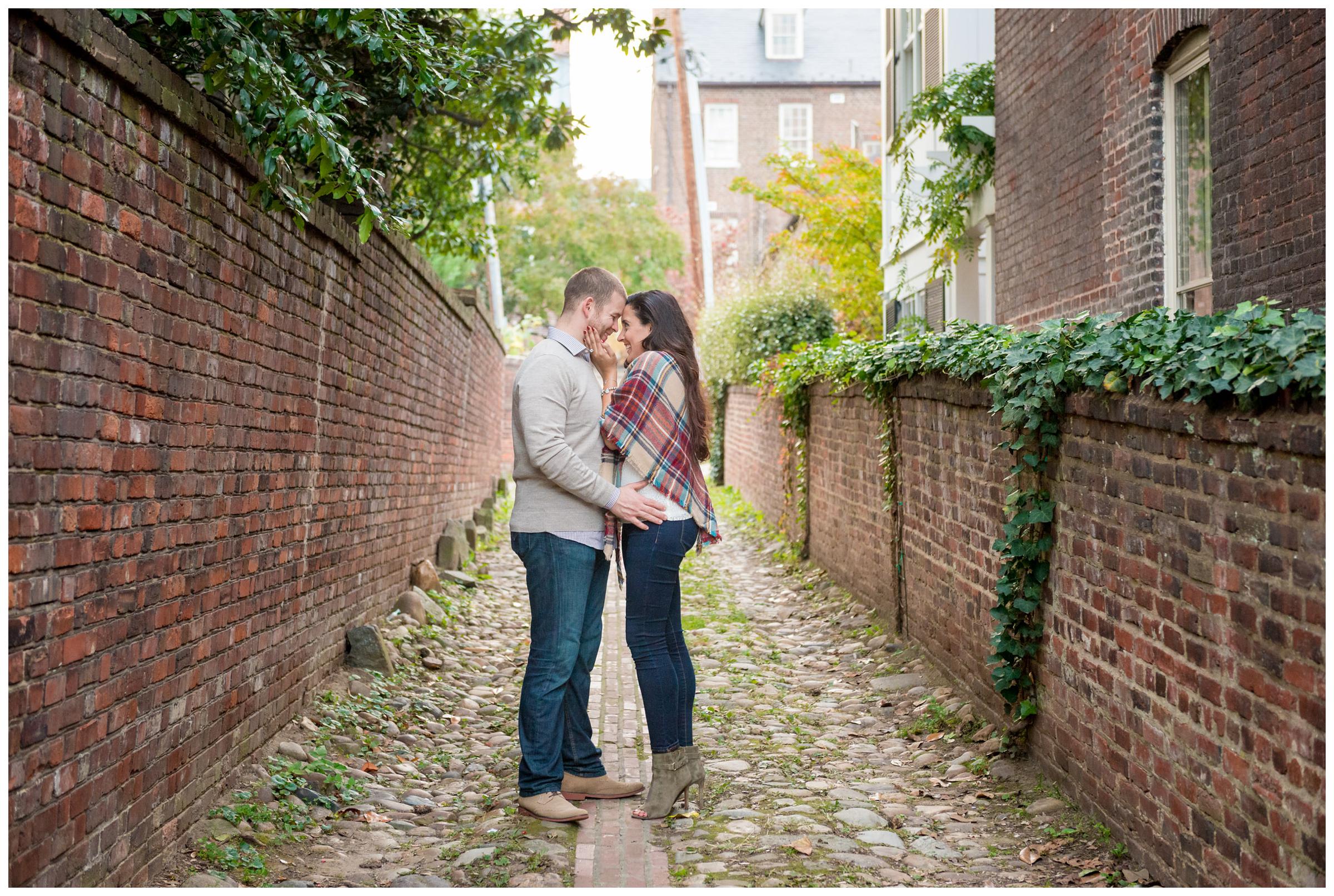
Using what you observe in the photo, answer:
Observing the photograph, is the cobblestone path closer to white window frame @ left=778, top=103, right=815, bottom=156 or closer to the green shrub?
the green shrub

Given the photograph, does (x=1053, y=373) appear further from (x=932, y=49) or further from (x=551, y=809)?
(x=932, y=49)

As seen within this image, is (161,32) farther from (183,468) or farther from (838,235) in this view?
(838,235)

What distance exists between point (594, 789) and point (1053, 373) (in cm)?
247

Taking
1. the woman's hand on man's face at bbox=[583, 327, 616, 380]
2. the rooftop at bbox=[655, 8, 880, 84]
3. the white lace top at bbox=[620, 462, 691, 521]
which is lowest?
the white lace top at bbox=[620, 462, 691, 521]

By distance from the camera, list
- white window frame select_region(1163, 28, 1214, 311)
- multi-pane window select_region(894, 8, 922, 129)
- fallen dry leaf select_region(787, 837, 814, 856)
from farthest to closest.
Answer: multi-pane window select_region(894, 8, 922, 129) < white window frame select_region(1163, 28, 1214, 311) < fallen dry leaf select_region(787, 837, 814, 856)

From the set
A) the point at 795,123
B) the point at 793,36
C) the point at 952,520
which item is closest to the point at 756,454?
the point at 952,520

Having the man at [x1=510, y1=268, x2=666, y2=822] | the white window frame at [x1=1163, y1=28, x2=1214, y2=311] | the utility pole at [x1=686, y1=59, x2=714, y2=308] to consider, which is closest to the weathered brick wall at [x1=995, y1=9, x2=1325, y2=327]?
the white window frame at [x1=1163, y1=28, x2=1214, y2=311]

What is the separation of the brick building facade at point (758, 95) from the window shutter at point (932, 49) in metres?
28.6

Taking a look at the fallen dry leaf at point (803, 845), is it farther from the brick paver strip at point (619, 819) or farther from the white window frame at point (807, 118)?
the white window frame at point (807, 118)

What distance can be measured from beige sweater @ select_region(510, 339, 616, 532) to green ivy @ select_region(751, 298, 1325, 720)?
1.72 meters


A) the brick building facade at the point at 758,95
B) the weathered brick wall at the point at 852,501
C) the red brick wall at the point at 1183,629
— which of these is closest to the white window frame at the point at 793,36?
the brick building facade at the point at 758,95

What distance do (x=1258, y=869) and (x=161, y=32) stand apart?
4921 millimetres

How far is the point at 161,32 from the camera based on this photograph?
479 centimetres

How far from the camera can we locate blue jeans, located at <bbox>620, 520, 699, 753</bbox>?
14.8ft
